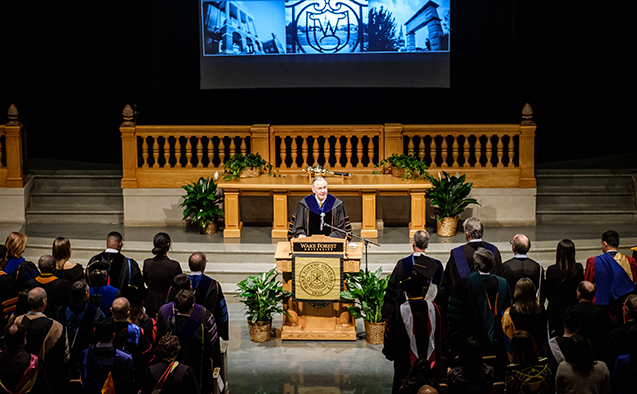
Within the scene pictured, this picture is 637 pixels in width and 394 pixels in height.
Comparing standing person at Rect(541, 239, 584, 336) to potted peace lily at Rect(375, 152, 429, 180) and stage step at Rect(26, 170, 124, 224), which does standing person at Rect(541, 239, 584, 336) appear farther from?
stage step at Rect(26, 170, 124, 224)

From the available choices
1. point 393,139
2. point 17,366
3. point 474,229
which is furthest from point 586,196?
point 17,366

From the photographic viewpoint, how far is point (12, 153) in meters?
11.6

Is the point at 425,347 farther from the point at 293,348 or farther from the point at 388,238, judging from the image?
the point at 388,238

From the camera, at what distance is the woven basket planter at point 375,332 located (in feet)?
24.5

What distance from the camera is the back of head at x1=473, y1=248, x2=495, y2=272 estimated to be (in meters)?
5.82

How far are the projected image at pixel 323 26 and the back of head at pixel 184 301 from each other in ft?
30.5

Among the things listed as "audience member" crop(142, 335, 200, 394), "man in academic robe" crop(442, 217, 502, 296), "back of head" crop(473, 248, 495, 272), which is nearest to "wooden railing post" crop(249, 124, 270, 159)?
"man in academic robe" crop(442, 217, 502, 296)

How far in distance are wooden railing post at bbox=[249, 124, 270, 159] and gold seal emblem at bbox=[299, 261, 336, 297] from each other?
4.55 meters

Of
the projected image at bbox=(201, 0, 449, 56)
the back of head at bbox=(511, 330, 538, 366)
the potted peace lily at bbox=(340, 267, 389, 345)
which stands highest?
the projected image at bbox=(201, 0, 449, 56)

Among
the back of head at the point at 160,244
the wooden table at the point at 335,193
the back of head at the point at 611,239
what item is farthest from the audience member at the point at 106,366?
the wooden table at the point at 335,193

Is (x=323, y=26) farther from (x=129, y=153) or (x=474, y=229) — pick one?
(x=474, y=229)

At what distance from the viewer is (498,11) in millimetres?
13961

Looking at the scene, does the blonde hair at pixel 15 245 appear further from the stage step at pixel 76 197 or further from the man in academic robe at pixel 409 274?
the stage step at pixel 76 197

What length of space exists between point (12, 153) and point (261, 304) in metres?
6.16
